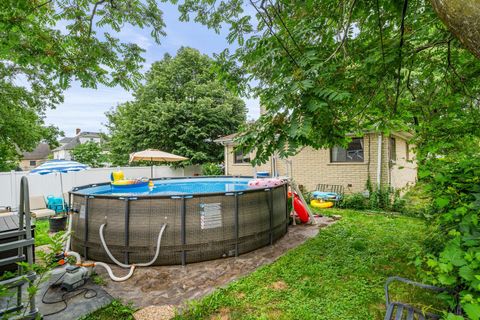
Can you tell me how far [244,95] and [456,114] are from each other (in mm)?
3678

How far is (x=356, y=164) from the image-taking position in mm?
10336

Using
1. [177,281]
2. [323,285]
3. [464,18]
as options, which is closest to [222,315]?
[177,281]

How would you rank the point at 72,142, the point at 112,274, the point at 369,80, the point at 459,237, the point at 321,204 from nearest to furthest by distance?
1. the point at 459,237
2. the point at 369,80
3. the point at 112,274
4. the point at 321,204
5. the point at 72,142

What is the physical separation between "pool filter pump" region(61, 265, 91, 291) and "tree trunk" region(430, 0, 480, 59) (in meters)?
5.16

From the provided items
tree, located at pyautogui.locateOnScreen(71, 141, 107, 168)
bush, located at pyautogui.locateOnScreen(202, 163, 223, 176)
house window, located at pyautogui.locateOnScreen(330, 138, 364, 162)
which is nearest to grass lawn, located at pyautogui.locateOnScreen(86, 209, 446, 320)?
house window, located at pyautogui.locateOnScreen(330, 138, 364, 162)

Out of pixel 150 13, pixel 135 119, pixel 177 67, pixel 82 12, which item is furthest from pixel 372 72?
pixel 177 67

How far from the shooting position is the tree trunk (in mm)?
1259

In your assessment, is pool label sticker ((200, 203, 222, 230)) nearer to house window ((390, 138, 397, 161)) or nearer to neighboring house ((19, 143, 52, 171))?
house window ((390, 138, 397, 161))

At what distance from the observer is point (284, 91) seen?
97.1 inches

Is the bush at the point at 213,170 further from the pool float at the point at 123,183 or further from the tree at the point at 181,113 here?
the pool float at the point at 123,183

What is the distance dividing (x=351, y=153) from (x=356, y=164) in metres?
0.57

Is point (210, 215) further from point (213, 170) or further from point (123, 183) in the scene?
point (213, 170)

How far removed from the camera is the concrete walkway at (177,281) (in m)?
3.52

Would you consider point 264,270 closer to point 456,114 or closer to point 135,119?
point 456,114
